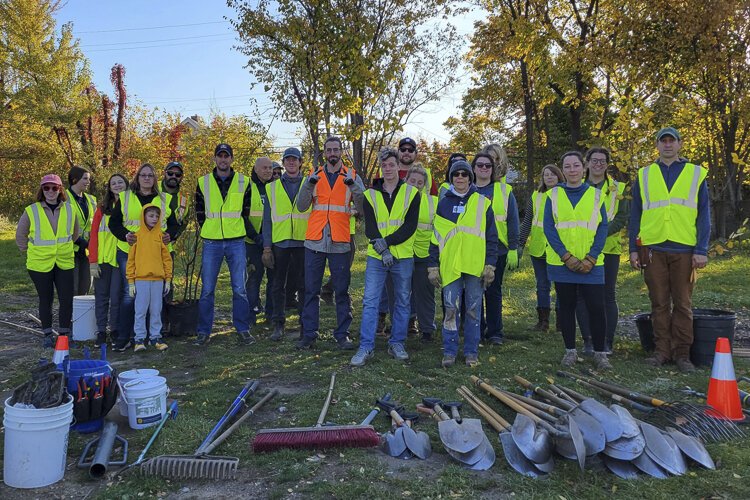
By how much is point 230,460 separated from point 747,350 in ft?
18.6

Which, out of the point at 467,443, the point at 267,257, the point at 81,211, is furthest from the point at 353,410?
the point at 81,211

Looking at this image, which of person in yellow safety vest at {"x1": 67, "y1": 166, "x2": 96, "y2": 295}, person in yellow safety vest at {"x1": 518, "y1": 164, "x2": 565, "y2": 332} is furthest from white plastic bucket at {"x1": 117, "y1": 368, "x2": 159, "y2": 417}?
person in yellow safety vest at {"x1": 518, "y1": 164, "x2": 565, "y2": 332}

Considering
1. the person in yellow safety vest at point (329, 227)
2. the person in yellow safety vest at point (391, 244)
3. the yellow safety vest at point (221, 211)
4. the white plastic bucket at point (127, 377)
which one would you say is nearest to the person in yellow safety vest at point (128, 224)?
the yellow safety vest at point (221, 211)

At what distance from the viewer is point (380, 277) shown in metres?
6.07

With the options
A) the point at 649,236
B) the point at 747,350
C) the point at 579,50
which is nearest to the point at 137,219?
the point at 649,236

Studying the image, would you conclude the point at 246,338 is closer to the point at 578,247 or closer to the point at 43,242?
the point at 43,242

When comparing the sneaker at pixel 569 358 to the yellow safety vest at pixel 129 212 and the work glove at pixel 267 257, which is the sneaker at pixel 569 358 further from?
the yellow safety vest at pixel 129 212

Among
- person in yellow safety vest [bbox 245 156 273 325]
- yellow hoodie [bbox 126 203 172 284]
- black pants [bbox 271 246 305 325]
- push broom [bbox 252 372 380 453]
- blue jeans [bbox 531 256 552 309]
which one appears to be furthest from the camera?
person in yellow safety vest [bbox 245 156 273 325]

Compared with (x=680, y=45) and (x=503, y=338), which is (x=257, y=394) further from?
(x=680, y=45)

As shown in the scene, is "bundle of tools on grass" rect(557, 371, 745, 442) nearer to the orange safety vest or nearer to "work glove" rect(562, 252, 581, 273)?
"work glove" rect(562, 252, 581, 273)

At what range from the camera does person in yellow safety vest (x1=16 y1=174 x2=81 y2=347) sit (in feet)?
21.4

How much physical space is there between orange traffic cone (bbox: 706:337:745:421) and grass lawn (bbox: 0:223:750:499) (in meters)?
0.52

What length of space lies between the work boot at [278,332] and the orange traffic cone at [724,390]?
15.1 feet

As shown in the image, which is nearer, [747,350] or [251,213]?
[747,350]
